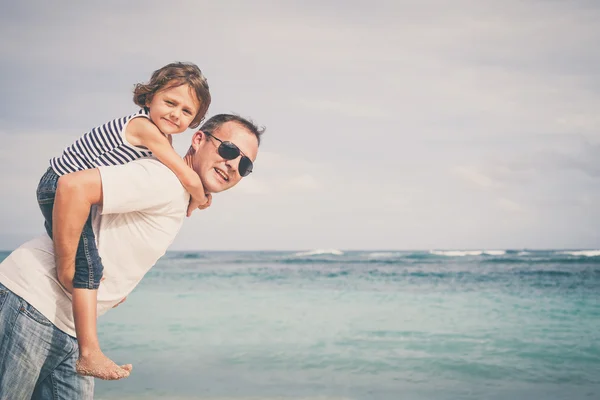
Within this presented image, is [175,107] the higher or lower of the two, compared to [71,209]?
higher

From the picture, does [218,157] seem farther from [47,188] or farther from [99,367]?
[99,367]

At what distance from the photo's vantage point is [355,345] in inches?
343

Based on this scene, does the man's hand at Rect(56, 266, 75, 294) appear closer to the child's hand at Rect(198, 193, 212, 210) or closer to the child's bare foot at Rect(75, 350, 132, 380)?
the child's bare foot at Rect(75, 350, 132, 380)

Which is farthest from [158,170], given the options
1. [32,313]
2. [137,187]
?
[32,313]

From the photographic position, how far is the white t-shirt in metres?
1.67

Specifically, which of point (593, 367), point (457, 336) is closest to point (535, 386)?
point (593, 367)

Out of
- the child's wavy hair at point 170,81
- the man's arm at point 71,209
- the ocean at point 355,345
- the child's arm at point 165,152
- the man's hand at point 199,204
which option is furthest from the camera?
the ocean at point 355,345

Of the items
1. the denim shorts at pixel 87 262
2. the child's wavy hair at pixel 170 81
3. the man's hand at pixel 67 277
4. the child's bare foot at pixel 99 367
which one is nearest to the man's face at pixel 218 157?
the child's wavy hair at pixel 170 81

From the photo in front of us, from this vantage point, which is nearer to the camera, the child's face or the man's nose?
the man's nose

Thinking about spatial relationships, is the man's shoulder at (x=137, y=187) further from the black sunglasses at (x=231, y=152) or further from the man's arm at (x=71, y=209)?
the black sunglasses at (x=231, y=152)

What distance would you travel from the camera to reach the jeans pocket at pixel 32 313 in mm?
1708

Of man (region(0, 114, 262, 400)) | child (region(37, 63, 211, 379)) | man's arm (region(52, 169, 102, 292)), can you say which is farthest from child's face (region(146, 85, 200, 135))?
man's arm (region(52, 169, 102, 292))

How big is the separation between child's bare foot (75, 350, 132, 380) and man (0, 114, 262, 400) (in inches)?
3.6

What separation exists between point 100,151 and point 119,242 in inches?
13.8
